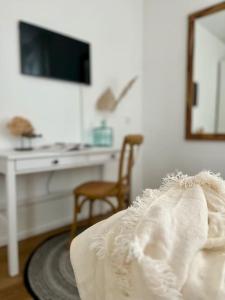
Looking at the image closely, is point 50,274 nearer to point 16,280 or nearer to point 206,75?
point 16,280

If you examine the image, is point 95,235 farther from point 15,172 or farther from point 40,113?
point 40,113

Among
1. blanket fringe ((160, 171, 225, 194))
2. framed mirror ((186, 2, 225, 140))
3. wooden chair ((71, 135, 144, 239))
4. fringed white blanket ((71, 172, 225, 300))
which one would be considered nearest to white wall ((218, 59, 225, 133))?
framed mirror ((186, 2, 225, 140))

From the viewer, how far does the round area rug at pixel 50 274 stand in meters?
1.31

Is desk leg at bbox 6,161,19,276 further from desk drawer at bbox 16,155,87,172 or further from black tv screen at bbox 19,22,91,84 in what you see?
black tv screen at bbox 19,22,91,84

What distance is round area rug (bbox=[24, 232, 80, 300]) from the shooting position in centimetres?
131

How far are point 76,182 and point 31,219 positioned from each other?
21.9 inches

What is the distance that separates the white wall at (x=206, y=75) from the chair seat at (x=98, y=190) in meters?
1.16

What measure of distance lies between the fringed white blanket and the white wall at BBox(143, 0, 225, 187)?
1.99 metres

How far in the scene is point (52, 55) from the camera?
2.15m

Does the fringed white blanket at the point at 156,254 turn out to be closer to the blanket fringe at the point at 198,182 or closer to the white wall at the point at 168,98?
the blanket fringe at the point at 198,182

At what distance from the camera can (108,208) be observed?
2.79 metres

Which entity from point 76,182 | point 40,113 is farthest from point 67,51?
point 76,182

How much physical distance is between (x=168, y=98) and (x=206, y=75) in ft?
1.61

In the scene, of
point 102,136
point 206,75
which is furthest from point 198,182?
point 206,75
